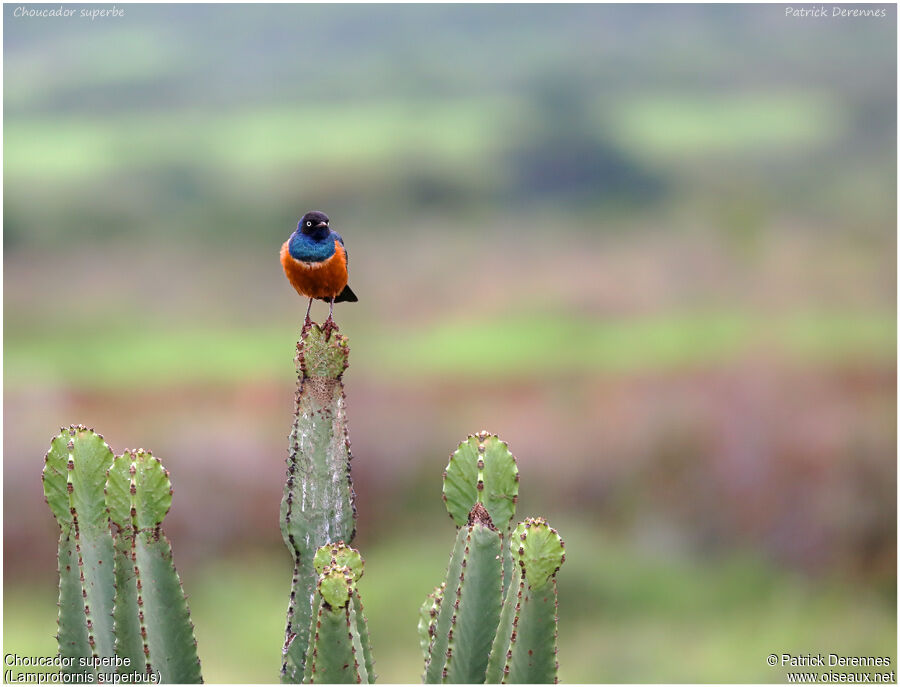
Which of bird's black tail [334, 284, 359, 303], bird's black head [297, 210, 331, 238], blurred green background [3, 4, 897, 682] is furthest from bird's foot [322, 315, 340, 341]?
blurred green background [3, 4, 897, 682]

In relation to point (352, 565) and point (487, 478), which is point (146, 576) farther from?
point (487, 478)

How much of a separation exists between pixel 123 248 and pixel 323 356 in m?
25.8

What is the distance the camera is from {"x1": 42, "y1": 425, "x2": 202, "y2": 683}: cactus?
4.16m

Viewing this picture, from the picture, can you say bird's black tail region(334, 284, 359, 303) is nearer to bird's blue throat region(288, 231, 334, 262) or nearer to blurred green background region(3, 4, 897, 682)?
bird's blue throat region(288, 231, 334, 262)

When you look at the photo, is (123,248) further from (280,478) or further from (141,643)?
(141,643)

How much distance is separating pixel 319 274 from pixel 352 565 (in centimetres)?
205

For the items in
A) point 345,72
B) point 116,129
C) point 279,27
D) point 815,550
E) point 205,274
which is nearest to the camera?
point 815,550

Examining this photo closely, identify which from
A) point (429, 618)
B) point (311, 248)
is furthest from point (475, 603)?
point (311, 248)

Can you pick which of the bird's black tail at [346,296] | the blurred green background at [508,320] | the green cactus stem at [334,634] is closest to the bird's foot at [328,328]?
the green cactus stem at [334,634]

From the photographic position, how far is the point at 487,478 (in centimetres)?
426

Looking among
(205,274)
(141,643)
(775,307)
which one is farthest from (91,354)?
(141,643)

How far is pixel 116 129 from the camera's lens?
33.4m

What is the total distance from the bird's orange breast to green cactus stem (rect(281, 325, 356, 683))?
50.1 inches

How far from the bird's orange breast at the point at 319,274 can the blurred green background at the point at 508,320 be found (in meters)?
10.4
